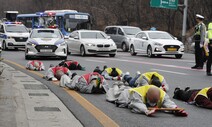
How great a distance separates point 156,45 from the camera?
25.0m

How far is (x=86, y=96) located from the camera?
977 cm

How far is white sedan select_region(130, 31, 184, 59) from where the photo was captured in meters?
24.7

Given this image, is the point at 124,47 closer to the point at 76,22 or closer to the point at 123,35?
the point at 123,35

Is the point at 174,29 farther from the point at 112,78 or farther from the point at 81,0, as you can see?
the point at 112,78

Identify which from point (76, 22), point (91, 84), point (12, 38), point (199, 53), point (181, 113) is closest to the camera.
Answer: point (181, 113)

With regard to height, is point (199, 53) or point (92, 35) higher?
point (92, 35)

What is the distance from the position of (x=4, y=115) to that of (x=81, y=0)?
69.2 metres

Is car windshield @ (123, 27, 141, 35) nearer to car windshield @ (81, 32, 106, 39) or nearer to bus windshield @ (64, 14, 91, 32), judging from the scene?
bus windshield @ (64, 14, 91, 32)

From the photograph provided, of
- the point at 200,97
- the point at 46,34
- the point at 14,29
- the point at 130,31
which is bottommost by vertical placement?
the point at 200,97

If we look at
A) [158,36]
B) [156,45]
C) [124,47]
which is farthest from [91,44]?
[124,47]

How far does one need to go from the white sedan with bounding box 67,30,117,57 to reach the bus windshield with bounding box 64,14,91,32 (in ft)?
→ 35.0

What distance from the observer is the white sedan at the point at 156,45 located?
24672mm

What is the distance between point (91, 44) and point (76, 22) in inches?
525

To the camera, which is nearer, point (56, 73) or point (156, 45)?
point (56, 73)
